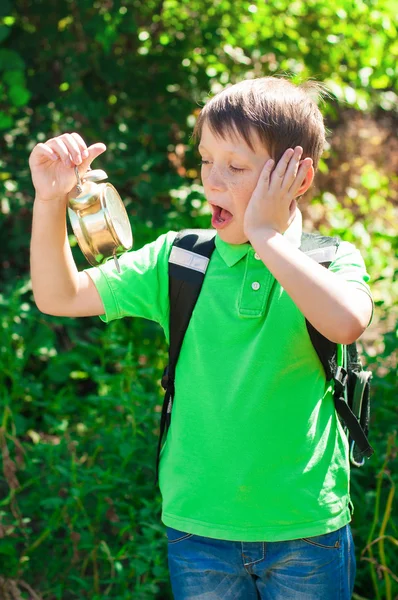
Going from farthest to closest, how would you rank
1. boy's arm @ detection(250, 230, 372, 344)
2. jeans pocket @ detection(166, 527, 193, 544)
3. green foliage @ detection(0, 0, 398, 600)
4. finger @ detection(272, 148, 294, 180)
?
green foliage @ detection(0, 0, 398, 600), jeans pocket @ detection(166, 527, 193, 544), finger @ detection(272, 148, 294, 180), boy's arm @ detection(250, 230, 372, 344)

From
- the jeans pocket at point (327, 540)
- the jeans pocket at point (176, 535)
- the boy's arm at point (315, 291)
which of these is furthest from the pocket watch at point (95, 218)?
the jeans pocket at point (327, 540)

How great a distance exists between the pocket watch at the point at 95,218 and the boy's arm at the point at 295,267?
0.29 meters

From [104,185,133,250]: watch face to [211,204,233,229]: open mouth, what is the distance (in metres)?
0.19

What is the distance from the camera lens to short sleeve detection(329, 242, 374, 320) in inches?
65.4

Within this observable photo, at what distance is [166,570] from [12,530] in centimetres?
52

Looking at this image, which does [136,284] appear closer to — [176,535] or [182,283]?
[182,283]

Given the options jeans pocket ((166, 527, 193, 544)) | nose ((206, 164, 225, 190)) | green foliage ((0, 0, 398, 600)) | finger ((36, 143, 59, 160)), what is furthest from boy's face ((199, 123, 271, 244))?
green foliage ((0, 0, 398, 600))

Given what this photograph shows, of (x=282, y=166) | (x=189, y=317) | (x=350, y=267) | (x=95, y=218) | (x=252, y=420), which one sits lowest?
(x=252, y=420)

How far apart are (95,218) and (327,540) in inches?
32.3

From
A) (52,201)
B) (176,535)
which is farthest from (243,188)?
(176,535)

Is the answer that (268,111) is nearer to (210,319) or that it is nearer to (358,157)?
(210,319)

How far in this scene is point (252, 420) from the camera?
66.4 inches

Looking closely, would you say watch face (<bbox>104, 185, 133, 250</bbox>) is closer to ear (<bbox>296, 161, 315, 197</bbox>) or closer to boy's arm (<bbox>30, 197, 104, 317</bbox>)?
boy's arm (<bbox>30, 197, 104, 317</bbox>)

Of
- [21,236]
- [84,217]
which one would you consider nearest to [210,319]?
[84,217]
